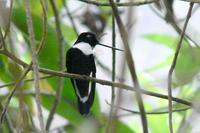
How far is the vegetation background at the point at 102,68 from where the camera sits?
95 cm

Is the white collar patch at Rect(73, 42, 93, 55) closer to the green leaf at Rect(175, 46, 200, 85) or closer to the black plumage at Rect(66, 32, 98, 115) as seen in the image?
the black plumage at Rect(66, 32, 98, 115)

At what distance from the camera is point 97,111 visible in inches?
74.9

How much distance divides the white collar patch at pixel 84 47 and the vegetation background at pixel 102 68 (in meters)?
0.03

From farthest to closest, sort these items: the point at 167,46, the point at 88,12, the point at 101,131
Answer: the point at 88,12
the point at 167,46
the point at 101,131

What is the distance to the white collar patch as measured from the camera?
2.08m

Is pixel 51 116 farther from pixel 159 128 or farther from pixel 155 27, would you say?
pixel 155 27

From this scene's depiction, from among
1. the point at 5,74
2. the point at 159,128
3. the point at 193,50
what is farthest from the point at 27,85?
the point at 193,50

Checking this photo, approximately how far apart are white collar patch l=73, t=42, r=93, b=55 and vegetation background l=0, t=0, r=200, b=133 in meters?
0.03

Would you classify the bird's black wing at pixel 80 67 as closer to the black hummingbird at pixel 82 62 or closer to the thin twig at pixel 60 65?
the black hummingbird at pixel 82 62

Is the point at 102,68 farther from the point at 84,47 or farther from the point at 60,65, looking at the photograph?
the point at 60,65

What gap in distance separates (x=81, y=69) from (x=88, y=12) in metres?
0.63

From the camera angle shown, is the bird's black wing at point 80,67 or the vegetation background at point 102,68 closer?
the vegetation background at point 102,68

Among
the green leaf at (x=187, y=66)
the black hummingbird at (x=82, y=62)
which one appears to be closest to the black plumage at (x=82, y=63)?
the black hummingbird at (x=82, y=62)

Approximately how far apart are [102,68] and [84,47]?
0.49 ft
